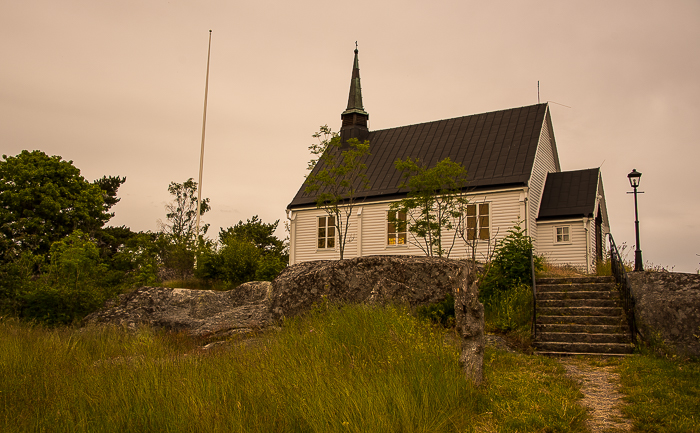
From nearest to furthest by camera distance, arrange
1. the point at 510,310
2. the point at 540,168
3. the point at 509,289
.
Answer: the point at 510,310, the point at 509,289, the point at 540,168

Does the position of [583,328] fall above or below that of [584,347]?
above

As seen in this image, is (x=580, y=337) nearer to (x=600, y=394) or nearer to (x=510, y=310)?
(x=510, y=310)

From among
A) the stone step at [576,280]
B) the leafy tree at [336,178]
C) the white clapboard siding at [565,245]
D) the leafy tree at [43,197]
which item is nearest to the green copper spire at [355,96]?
the leafy tree at [336,178]

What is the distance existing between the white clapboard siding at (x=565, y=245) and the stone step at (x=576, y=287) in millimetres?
7398

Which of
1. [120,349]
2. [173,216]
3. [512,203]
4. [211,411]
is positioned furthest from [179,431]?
[173,216]

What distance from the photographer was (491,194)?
2089cm

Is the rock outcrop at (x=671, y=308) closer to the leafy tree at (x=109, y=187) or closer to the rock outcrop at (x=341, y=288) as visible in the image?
the rock outcrop at (x=341, y=288)

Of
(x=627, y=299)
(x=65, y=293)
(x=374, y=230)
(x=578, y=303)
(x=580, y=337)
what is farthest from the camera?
(x=374, y=230)

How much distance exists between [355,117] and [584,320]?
1990 centimetres

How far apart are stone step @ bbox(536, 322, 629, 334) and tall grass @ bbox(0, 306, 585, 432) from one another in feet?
10.9

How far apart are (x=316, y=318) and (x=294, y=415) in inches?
146

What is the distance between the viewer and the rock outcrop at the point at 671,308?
8.97 m

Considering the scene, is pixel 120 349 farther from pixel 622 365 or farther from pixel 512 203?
pixel 512 203

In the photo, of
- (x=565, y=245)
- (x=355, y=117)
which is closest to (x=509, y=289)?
(x=565, y=245)
